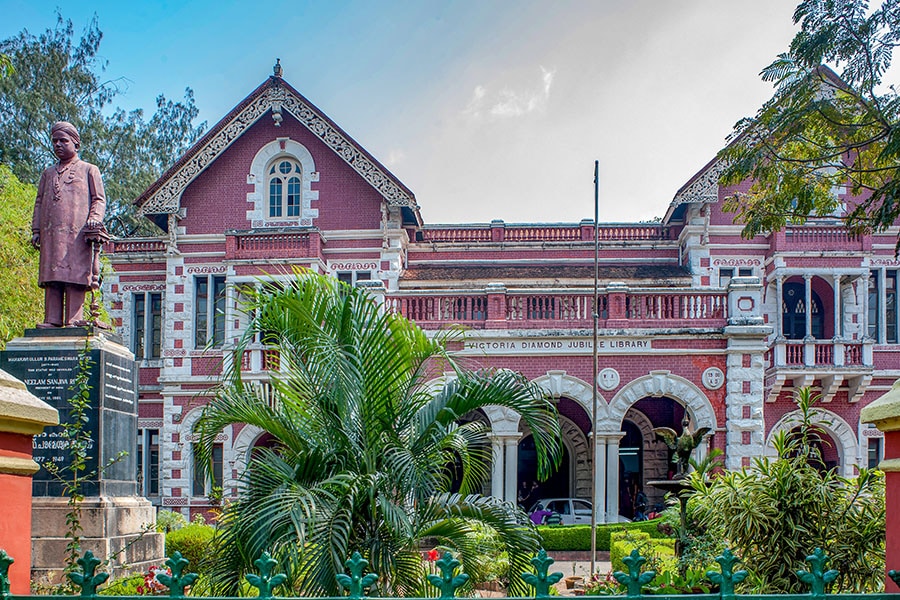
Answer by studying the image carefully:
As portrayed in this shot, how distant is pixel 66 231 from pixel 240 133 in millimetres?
16176

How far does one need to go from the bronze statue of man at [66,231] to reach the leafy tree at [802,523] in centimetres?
693

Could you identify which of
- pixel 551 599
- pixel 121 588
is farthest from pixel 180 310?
pixel 551 599

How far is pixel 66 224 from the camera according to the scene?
9.45 metres

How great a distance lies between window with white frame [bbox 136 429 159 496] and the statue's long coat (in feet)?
56.8

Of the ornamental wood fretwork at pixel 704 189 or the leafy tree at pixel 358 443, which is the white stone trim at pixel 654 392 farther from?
the leafy tree at pixel 358 443

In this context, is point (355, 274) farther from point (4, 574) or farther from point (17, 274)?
point (4, 574)

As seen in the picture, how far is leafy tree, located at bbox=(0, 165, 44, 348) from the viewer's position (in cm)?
1948

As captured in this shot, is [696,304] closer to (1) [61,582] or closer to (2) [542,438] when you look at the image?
(2) [542,438]

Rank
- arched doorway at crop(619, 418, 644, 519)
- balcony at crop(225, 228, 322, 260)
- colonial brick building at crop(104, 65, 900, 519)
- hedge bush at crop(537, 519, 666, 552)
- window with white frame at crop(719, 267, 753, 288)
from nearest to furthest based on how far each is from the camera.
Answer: hedge bush at crop(537, 519, 666, 552), colonial brick building at crop(104, 65, 900, 519), balcony at crop(225, 228, 322, 260), window with white frame at crop(719, 267, 753, 288), arched doorway at crop(619, 418, 644, 519)

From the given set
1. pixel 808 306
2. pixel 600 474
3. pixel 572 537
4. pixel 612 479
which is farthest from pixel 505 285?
pixel 808 306

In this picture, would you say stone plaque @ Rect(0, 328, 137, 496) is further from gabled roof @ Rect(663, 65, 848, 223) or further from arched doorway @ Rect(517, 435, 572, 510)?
gabled roof @ Rect(663, 65, 848, 223)

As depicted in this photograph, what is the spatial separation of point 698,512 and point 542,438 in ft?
10.2

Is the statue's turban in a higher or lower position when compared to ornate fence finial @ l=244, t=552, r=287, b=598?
higher

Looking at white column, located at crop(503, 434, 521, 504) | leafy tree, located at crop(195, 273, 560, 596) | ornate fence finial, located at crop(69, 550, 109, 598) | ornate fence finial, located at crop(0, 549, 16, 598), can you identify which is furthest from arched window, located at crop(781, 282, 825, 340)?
ornate fence finial, located at crop(0, 549, 16, 598)
